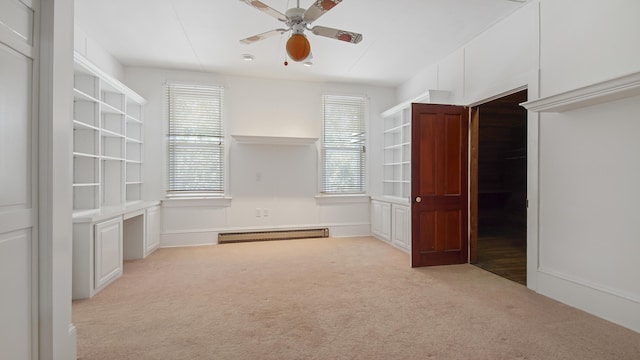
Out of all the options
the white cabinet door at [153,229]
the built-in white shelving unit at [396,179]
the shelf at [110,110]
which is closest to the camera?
the shelf at [110,110]

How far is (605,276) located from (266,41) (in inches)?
170

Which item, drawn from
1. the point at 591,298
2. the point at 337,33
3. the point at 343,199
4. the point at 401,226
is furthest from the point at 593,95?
the point at 343,199

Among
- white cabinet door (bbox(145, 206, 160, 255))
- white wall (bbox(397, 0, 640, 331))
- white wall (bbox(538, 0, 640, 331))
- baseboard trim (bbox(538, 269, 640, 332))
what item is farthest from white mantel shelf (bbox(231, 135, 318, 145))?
baseboard trim (bbox(538, 269, 640, 332))

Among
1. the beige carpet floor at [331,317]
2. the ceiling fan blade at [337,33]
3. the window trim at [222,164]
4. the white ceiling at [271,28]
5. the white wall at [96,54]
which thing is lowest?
the beige carpet floor at [331,317]

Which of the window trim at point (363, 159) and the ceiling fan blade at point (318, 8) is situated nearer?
the ceiling fan blade at point (318, 8)

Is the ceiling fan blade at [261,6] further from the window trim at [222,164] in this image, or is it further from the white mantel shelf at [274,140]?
the window trim at [222,164]

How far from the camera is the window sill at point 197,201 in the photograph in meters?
4.93

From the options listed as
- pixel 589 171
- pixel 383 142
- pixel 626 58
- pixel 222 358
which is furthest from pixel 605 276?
pixel 383 142

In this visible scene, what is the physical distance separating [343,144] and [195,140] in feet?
8.78

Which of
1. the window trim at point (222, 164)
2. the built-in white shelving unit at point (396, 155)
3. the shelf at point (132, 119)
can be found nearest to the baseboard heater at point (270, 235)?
the window trim at point (222, 164)

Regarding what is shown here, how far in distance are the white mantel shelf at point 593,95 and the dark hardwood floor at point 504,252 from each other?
75.2 inches

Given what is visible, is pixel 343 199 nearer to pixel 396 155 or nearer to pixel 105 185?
pixel 396 155

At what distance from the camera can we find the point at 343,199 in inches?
222

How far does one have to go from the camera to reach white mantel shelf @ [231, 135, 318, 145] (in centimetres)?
491
